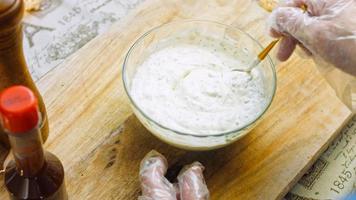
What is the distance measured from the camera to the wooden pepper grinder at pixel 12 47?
23.6 inches

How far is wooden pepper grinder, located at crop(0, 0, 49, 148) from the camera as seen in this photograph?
1.97 feet

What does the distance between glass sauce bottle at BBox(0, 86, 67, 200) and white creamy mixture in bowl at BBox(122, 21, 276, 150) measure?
0.19 m

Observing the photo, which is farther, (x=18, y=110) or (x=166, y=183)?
(x=166, y=183)

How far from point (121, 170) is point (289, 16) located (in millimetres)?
359

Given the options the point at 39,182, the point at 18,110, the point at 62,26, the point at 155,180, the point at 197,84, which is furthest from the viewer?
the point at 62,26

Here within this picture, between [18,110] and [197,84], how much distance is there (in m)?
0.42

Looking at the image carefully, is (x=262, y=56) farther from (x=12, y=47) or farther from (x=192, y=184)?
(x=12, y=47)

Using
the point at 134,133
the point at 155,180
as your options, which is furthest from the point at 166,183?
the point at 134,133

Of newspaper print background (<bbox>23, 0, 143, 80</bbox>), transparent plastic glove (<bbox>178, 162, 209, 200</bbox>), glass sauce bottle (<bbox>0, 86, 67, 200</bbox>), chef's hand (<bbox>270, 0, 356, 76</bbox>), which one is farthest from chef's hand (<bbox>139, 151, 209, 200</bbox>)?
newspaper print background (<bbox>23, 0, 143, 80</bbox>)

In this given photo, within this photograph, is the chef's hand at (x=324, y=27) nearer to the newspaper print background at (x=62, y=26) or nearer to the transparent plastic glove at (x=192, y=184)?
the transparent plastic glove at (x=192, y=184)

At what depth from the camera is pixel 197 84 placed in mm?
860

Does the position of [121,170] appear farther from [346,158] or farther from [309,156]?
[346,158]

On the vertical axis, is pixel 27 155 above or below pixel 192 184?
above

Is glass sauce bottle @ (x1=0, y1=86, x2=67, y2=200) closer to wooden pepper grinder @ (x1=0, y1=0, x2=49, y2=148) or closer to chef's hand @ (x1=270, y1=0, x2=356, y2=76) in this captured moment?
wooden pepper grinder @ (x1=0, y1=0, x2=49, y2=148)
